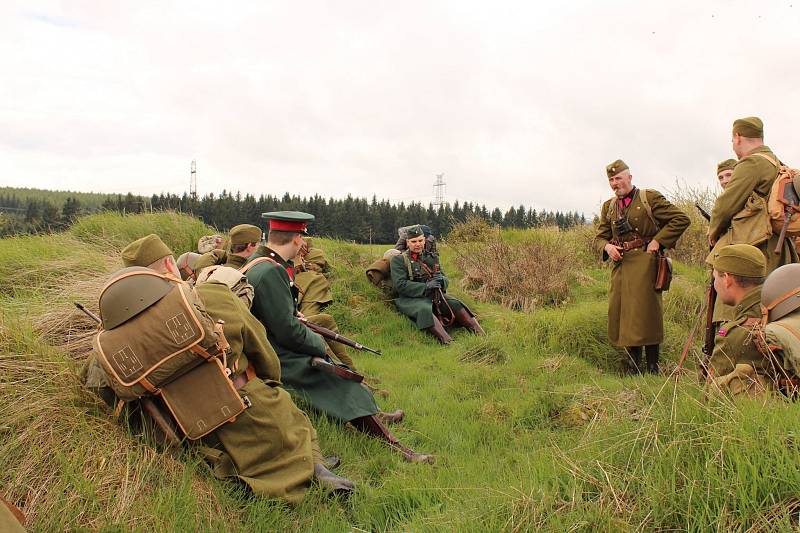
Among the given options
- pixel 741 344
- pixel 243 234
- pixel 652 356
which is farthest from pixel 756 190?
pixel 243 234

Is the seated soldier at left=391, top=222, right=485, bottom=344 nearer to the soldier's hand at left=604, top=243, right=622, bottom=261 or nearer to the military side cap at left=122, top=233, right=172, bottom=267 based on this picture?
the soldier's hand at left=604, top=243, right=622, bottom=261

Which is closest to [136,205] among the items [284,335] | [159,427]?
[284,335]

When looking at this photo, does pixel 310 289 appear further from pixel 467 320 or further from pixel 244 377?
pixel 244 377

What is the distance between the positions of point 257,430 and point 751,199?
15.9ft

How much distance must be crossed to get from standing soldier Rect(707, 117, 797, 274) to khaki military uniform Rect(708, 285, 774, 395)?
1.59 m

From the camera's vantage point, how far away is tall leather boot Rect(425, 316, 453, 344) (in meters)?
8.19

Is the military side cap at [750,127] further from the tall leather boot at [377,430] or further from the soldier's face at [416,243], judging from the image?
the soldier's face at [416,243]

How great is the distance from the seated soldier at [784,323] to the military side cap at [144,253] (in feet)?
12.8

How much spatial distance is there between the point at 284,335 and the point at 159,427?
1.29 metres

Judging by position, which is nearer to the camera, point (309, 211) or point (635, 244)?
point (635, 244)

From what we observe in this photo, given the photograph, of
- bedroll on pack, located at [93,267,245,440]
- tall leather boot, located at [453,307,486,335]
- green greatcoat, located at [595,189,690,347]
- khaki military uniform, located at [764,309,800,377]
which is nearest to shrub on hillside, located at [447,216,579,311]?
tall leather boot, located at [453,307,486,335]

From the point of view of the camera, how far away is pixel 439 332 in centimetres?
825

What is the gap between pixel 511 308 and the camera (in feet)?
33.9

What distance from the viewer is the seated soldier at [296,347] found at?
4.19 m
